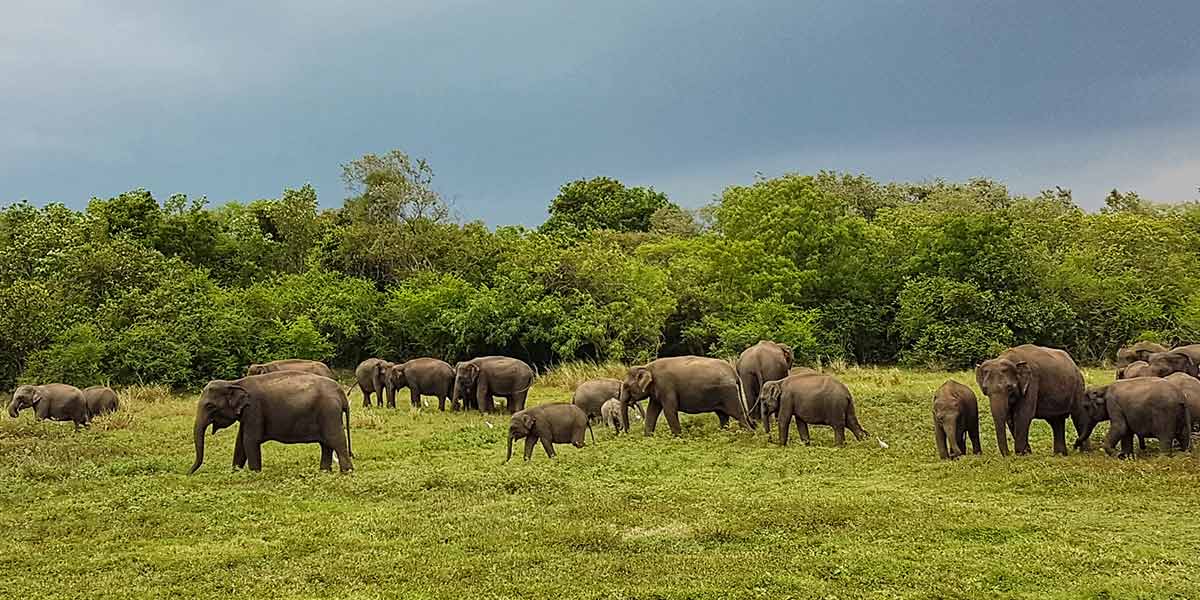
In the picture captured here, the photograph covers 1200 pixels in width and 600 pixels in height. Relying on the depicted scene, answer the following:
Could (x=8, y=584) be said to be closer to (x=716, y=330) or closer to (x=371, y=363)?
(x=371, y=363)

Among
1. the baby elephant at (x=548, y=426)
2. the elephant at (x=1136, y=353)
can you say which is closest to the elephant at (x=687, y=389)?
the baby elephant at (x=548, y=426)

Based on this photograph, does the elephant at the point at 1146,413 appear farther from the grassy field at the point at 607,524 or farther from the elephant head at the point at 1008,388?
the elephant head at the point at 1008,388

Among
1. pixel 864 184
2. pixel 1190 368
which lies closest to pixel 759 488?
pixel 1190 368

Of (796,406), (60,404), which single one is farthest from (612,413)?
(60,404)

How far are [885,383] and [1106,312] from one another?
1792cm

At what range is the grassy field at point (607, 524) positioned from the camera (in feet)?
30.1

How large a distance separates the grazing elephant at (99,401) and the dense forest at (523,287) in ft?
24.1

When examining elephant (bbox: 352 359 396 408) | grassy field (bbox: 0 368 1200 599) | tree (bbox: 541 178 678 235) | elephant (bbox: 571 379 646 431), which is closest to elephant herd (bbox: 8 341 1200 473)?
elephant (bbox: 571 379 646 431)

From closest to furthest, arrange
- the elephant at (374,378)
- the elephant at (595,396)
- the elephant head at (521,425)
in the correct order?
the elephant head at (521,425), the elephant at (595,396), the elephant at (374,378)

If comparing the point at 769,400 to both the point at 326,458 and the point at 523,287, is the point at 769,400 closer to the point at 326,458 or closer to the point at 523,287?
the point at 326,458

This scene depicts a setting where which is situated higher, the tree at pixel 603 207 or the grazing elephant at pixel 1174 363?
the tree at pixel 603 207

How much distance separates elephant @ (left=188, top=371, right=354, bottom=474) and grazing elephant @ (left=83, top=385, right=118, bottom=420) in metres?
9.97

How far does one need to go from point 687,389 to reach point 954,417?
603 centimetres

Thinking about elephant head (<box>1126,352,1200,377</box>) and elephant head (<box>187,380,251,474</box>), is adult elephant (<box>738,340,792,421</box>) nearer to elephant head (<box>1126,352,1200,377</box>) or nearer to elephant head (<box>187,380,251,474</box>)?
elephant head (<box>1126,352,1200,377</box>)
